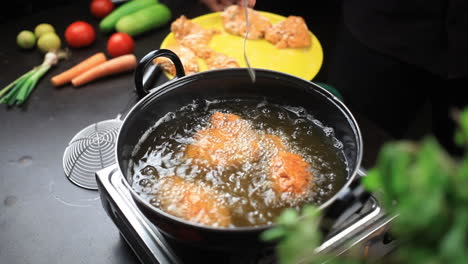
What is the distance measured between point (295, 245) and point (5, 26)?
9.17 feet

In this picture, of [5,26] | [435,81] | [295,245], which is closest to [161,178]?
[295,245]

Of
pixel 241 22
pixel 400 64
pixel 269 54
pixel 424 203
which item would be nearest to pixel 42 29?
pixel 241 22

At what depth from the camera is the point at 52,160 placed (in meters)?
1.84

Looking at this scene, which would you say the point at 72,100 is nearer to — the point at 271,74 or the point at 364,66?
the point at 271,74

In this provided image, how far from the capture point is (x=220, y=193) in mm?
1164

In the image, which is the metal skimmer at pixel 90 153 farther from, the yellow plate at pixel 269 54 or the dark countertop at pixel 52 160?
the yellow plate at pixel 269 54

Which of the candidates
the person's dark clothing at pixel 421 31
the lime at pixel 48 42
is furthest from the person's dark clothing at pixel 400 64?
the lime at pixel 48 42

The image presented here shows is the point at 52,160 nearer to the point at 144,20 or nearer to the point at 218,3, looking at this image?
the point at 144,20

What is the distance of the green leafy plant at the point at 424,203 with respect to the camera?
462 mm

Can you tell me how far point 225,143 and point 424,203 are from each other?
0.90 m

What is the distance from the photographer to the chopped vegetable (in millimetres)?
2139

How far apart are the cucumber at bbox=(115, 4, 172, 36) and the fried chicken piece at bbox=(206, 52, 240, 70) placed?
566 mm

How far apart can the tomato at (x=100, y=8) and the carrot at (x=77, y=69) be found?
0.46 meters

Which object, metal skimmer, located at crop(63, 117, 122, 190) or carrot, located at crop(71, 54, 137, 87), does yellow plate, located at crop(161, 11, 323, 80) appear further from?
metal skimmer, located at crop(63, 117, 122, 190)
